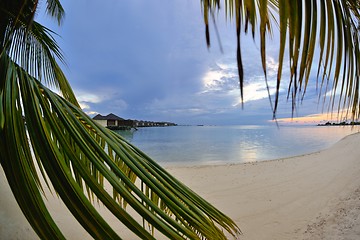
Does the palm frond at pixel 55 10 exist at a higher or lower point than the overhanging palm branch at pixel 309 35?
higher

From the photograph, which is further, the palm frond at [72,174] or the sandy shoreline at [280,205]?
the sandy shoreline at [280,205]

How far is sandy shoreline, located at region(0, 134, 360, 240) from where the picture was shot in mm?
2551

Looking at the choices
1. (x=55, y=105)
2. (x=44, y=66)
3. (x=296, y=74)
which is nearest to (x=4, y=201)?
(x=44, y=66)

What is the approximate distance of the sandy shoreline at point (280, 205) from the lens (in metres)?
2.55

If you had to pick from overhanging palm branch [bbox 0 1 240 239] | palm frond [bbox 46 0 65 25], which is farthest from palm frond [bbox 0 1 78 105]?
overhanging palm branch [bbox 0 1 240 239]

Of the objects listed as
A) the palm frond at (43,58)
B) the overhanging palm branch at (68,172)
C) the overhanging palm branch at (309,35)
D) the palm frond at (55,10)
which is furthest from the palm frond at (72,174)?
the palm frond at (55,10)

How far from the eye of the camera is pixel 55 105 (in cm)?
60

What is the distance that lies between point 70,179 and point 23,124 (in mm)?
186

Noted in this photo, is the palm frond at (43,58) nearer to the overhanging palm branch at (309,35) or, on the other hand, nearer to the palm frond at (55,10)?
the palm frond at (55,10)

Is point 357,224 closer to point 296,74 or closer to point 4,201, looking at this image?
point 296,74

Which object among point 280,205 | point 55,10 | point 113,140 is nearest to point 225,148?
point 280,205

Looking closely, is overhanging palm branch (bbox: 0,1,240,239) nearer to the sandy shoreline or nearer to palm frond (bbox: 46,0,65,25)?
the sandy shoreline

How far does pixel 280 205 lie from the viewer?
4.32 m

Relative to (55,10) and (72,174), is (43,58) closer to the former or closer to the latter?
(55,10)
